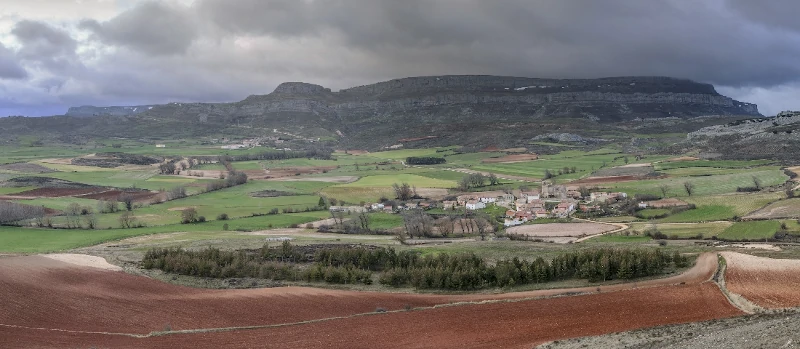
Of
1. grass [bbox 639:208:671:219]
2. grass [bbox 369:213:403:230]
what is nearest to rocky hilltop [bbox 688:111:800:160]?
grass [bbox 639:208:671:219]

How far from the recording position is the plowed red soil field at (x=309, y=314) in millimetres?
→ 30406

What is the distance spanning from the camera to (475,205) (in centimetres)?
8875

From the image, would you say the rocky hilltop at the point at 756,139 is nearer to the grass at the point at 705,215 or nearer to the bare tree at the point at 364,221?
the grass at the point at 705,215

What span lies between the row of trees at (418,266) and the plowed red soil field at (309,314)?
7.43ft

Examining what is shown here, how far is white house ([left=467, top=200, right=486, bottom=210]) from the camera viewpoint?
289 feet

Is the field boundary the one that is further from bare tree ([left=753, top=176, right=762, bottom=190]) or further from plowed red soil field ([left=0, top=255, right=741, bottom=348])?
bare tree ([left=753, top=176, right=762, bottom=190])

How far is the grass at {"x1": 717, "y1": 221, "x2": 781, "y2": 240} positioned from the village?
21.4 metres

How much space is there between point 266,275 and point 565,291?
850 inches

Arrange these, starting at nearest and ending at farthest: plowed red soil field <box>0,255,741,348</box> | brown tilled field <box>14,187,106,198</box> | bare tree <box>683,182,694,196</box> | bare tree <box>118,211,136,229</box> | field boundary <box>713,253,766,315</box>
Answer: plowed red soil field <box>0,255,741,348</box> < field boundary <box>713,253,766,315</box> < bare tree <box>118,211,136,229</box> < bare tree <box>683,182,694,196</box> < brown tilled field <box>14,187,106,198</box>

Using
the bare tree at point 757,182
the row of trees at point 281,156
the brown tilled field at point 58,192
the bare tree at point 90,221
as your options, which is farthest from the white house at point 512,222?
the row of trees at point 281,156

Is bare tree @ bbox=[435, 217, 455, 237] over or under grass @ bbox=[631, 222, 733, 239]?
under

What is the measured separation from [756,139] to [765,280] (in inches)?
4676

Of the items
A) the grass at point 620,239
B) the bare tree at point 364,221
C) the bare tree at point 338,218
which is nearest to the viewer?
the grass at point 620,239

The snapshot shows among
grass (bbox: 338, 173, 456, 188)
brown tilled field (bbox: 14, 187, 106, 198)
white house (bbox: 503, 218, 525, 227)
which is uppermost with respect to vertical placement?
grass (bbox: 338, 173, 456, 188)
